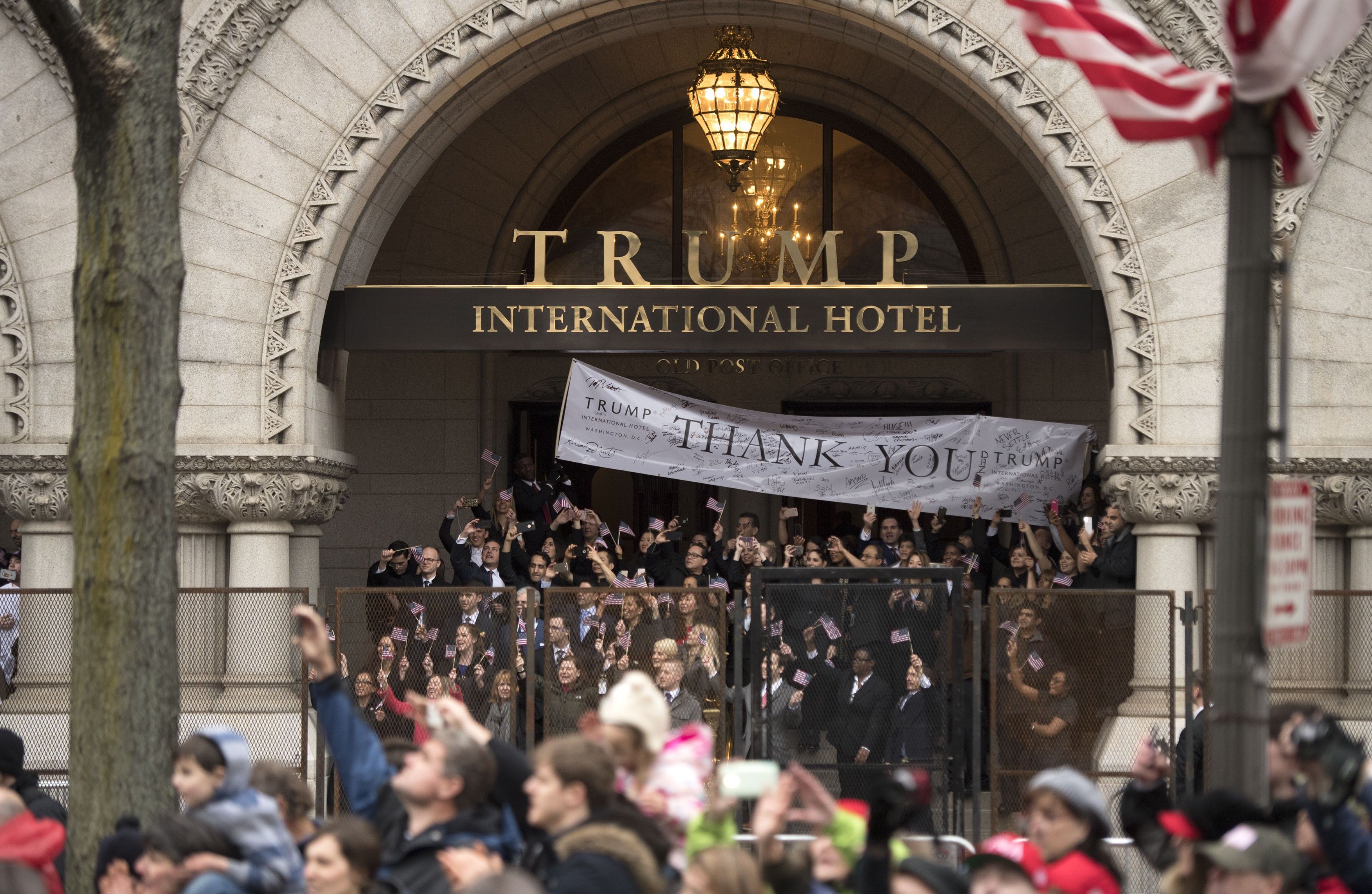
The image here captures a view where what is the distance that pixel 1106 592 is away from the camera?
1110cm

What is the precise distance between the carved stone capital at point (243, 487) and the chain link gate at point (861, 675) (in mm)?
3726

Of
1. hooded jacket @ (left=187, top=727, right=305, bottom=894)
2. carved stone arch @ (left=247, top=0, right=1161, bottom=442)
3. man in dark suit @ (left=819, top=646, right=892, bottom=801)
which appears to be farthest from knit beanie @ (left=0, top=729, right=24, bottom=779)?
man in dark suit @ (left=819, top=646, right=892, bottom=801)

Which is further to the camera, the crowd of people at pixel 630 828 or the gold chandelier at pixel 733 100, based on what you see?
the gold chandelier at pixel 733 100

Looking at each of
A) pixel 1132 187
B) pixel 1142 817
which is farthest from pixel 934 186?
pixel 1142 817

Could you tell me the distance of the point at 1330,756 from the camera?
5.59 metres

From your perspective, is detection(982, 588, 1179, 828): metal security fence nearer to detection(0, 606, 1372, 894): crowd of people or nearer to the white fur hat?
detection(0, 606, 1372, 894): crowd of people

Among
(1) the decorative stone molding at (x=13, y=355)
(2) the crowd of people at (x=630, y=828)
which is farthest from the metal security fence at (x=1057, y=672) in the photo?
(1) the decorative stone molding at (x=13, y=355)

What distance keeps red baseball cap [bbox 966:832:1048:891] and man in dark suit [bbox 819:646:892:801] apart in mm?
3735

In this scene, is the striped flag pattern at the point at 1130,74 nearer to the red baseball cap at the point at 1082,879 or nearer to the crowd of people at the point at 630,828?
the crowd of people at the point at 630,828

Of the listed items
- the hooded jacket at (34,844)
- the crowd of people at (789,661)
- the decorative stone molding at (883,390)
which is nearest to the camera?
the hooded jacket at (34,844)

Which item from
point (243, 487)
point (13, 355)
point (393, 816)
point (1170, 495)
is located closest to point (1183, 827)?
point (393, 816)

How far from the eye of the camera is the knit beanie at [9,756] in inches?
305

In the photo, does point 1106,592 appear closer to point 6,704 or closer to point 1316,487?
point 1316,487

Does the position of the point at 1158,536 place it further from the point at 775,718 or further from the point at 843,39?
the point at 843,39
